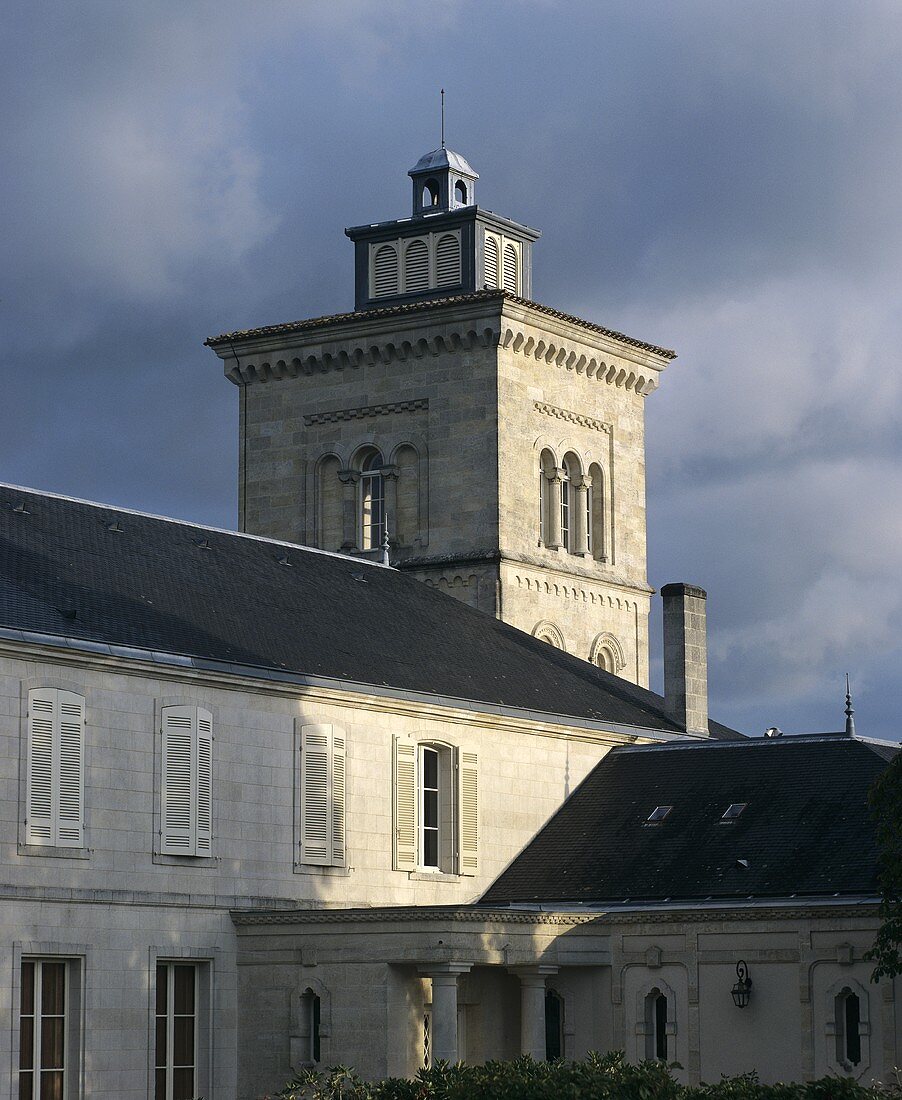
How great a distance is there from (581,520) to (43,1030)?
28.7m

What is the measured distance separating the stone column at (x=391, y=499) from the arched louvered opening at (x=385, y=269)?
221 inches

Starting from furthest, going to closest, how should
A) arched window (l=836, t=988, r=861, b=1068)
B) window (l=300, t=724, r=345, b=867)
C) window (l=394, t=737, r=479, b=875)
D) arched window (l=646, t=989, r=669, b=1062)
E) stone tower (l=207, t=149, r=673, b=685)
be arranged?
stone tower (l=207, t=149, r=673, b=685) → window (l=394, t=737, r=479, b=875) → window (l=300, t=724, r=345, b=867) → arched window (l=646, t=989, r=669, b=1062) → arched window (l=836, t=988, r=861, b=1068)

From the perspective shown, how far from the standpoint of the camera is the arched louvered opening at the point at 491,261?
6575 centimetres

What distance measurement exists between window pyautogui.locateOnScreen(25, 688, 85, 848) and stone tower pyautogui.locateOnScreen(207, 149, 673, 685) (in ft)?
71.9

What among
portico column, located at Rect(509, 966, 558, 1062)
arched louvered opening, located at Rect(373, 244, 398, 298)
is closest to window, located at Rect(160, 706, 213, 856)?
portico column, located at Rect(509, 966, 558, 1062)

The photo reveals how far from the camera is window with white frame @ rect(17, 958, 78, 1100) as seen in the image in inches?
1532

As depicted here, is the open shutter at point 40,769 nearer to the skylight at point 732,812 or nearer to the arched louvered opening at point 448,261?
the skylight at point 732,812

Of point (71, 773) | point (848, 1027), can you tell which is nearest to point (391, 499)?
point (71, 773)

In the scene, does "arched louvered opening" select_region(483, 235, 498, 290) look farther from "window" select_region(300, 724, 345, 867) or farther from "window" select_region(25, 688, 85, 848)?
"window" select_region(25, 688, 85, 848)

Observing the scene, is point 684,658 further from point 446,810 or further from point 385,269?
point 385,269

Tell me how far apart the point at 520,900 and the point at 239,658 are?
7.90 metres

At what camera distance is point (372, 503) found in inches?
2518

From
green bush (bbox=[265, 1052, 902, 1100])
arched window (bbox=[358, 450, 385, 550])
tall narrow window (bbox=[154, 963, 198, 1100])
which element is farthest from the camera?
arched window (bbox=[358, 450, 385, 550])

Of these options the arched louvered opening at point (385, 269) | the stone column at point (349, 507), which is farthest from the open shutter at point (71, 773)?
the arched louvered opening at point (385, 269)
